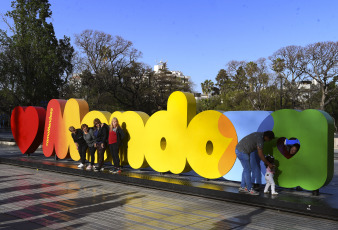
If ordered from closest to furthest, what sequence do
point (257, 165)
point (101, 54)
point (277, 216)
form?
1. point (277, 216)
2. point (257, 165)
3. point (101, 54)

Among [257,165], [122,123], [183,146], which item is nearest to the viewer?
[257,165]

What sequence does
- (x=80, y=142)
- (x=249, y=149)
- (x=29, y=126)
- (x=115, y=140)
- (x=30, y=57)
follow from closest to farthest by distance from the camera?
(x=249, y=149)
(x=115, y=140)
(x=80, y=142)
(x=29, y=126)
(x=30, y=57)

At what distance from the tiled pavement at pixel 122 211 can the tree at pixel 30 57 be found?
740 inches

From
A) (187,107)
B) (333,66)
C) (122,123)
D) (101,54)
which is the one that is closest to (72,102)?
(122,123)

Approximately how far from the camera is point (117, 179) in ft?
34.5

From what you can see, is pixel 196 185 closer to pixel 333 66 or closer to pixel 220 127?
pixel 220 127

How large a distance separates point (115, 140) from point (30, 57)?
19013 mm

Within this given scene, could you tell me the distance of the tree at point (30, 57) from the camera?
27.1 meters

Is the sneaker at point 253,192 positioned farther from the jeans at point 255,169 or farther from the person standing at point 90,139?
the person standing at point 90,139

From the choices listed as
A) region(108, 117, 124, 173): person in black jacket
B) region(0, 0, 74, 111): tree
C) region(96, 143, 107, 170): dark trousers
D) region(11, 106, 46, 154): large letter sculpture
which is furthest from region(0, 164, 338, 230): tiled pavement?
region(0, 0, 74, 111): tree

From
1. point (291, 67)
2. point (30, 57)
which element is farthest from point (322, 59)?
point (30, 57)

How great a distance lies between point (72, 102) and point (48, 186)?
14.0ft

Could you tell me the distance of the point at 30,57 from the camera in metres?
27.4

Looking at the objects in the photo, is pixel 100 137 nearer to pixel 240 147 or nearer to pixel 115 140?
pixel 115 140
